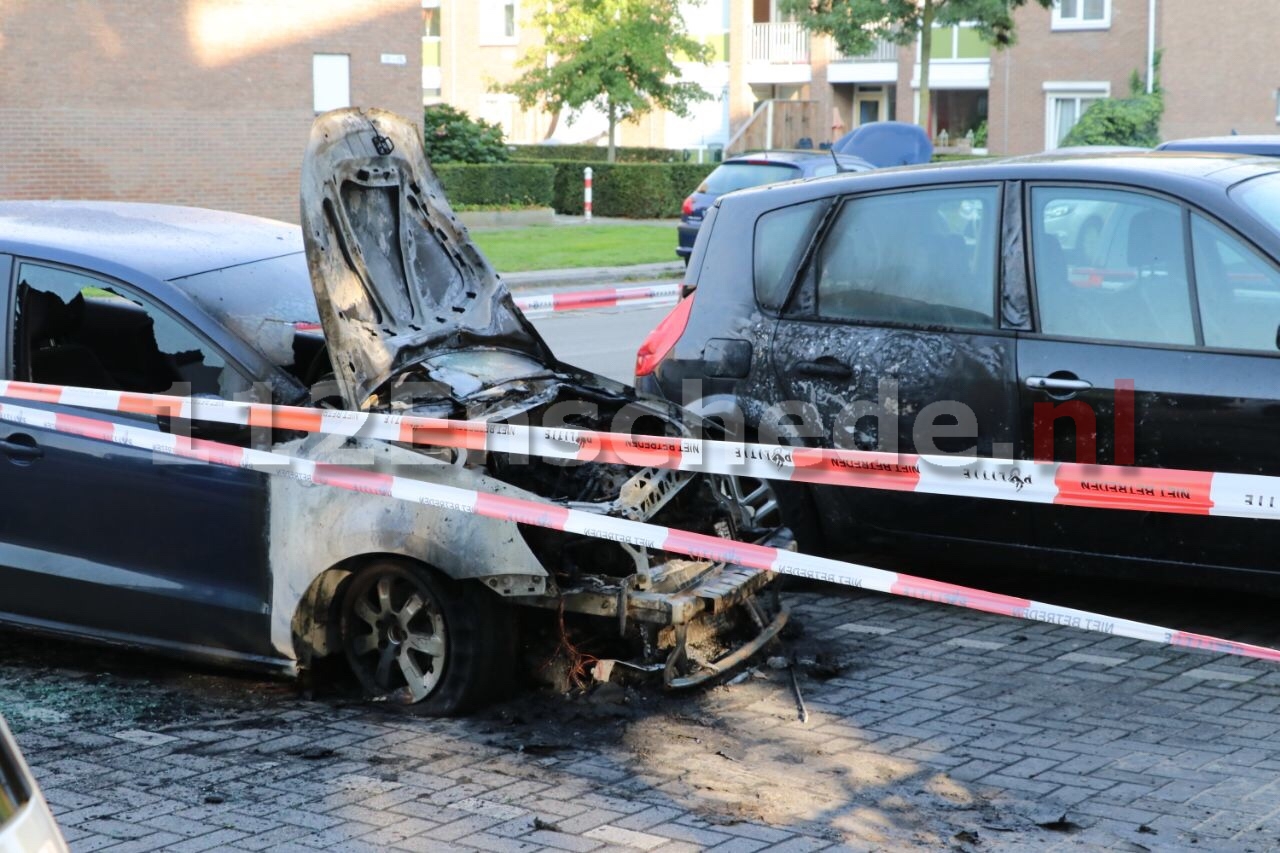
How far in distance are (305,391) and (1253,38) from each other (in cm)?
3498

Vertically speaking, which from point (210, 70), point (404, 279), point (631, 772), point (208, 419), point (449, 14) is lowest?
point (631, 772)

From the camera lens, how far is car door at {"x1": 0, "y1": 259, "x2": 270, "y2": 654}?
5465 mm

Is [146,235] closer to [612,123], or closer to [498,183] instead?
[498,183]

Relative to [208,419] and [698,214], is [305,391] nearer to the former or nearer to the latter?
[208,419]

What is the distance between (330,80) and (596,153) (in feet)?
52.1

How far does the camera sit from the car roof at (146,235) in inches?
232

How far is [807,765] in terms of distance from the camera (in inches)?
197

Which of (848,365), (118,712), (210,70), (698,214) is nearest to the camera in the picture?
(118,712)

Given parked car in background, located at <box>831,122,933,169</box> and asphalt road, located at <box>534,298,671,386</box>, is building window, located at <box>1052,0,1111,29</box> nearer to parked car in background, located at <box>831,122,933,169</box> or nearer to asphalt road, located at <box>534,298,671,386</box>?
parked car in background, located at <box>831,122,933,169</box>

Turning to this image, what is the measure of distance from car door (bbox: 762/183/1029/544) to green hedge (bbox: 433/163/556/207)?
24705mm

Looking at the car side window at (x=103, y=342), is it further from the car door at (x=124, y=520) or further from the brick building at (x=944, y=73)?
the brick building at (x=944, y=73)

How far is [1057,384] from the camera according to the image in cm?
598

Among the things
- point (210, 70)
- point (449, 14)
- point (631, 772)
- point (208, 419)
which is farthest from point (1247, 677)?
point (449, 14)

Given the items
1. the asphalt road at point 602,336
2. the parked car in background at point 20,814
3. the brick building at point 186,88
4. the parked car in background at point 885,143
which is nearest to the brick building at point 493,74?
the brick building at point 186,88
